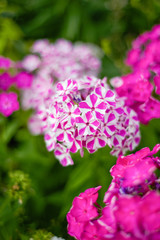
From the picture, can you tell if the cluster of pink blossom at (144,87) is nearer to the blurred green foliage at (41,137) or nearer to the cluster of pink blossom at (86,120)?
the cluster of pink blossom at (86,120)

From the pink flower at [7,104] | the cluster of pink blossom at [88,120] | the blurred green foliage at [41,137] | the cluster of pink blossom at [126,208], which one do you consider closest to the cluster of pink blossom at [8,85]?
the pink flower at [7,104]

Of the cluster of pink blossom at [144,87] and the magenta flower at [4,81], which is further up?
the magenta flower at [4,81]

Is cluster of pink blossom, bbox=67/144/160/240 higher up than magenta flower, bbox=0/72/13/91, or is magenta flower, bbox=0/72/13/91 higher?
magenta flower, bbox=0/72/13/91

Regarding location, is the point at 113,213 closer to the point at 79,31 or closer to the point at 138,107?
the point at 138,107

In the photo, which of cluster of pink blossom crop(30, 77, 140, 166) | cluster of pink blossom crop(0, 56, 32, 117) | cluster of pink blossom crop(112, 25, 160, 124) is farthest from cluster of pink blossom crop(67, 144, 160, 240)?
cluster of pink blossom crop(0, 56, 32, 117)

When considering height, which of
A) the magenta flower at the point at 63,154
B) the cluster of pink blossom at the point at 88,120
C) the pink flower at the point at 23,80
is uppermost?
the pink flower at the point at 23,80

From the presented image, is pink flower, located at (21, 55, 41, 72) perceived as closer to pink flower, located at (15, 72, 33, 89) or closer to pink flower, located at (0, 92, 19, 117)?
pink flower, located at (15, 72, 33, 89)

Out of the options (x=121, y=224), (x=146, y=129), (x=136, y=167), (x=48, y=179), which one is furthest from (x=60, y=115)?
(x=48, y=179)
